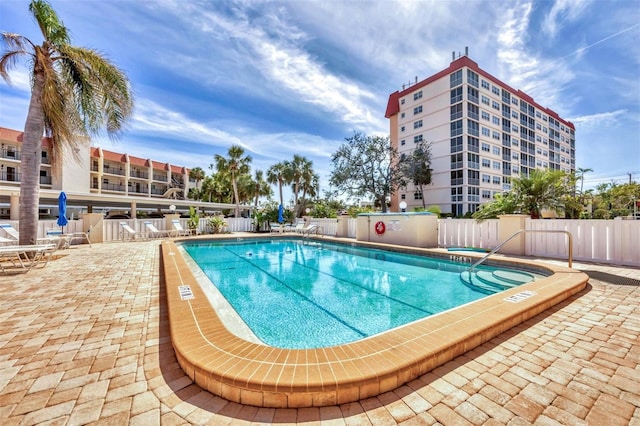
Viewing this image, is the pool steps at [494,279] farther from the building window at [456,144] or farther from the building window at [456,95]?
the building window at [456,95]

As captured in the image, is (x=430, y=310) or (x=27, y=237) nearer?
(x=430, y=310)

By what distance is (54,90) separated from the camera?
7812mm

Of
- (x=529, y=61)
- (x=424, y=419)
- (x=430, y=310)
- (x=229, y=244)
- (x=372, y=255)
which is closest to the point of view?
(x=424, y=419)

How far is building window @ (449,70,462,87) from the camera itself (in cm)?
3281

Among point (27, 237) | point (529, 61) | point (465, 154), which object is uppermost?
point (529, 61)

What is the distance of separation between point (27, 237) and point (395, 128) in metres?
41.7

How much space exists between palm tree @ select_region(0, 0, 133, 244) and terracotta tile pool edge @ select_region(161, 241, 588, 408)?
880 cm

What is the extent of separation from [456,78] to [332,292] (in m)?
37.5

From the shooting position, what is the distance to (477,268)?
24.8ft

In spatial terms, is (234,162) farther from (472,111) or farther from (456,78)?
(472,111)

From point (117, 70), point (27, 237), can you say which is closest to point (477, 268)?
point (117, 70)

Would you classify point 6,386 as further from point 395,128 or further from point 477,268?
point 395,128

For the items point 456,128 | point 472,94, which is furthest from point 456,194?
point 472,94

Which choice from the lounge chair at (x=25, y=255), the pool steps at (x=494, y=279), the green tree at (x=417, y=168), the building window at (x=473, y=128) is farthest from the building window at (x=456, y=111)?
the lounge chair at (x=25, y=255)
